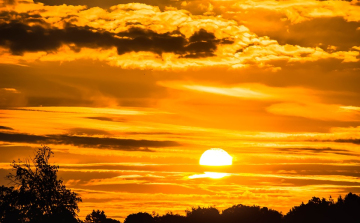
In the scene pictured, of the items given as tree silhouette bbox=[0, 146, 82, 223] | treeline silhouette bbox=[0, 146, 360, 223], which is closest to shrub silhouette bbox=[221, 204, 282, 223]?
treeline silhouette bbox=[0, 146, 360, 223]

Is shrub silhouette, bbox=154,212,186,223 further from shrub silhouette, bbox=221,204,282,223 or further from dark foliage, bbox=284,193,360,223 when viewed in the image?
dark foliage, bbox=284,193,360,223

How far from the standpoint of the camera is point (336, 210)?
134 meters

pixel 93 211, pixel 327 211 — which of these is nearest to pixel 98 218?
pixel 93 211

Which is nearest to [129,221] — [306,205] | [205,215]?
[205,215]

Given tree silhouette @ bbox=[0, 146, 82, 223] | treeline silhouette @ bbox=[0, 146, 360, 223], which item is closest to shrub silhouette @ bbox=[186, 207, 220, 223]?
treeline silhouette @ bbox=[0, 146, 360, 223]

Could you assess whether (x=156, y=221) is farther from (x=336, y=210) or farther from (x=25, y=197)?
(x=25, y=197)

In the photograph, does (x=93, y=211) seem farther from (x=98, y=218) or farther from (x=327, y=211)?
(x=327, y=211)

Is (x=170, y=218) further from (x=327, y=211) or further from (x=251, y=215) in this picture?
(x=327, y=211)

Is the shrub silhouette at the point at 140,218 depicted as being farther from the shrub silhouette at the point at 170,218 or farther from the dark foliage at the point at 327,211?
the dark foliage at the point at 327,211

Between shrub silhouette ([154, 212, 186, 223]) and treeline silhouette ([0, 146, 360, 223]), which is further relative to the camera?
shrub silhouette ([154, 212, 186, 223])

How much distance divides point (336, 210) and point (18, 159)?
71.8 m

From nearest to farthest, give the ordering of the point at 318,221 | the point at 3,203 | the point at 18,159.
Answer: the point at 18,159 < the point at 3,203 < the point at 318,221

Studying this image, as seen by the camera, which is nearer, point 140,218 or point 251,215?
point 251,215

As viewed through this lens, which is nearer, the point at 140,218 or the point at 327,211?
the point at 327,211
